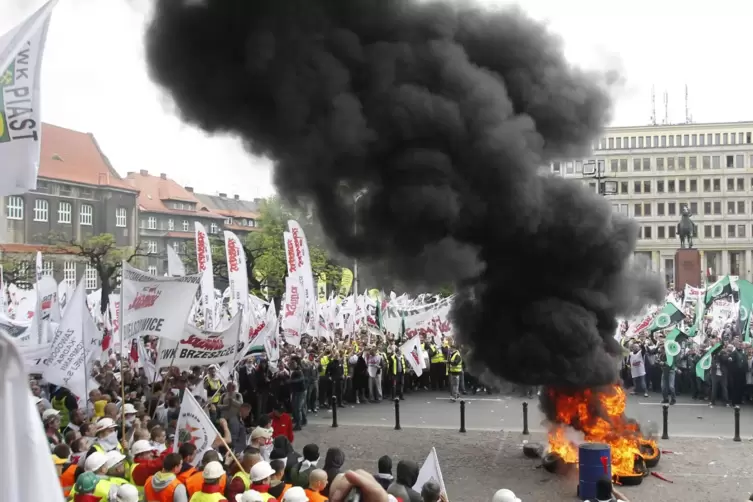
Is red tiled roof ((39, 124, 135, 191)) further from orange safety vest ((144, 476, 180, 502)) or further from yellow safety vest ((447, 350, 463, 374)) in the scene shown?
orange safety vest ((144, 476, 180, 502))

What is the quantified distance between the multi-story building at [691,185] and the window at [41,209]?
6335cm

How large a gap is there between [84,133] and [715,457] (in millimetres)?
69857

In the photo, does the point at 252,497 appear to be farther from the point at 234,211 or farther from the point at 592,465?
the point at 234,211

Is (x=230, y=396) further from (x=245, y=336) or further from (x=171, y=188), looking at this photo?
(x=171, y=188)

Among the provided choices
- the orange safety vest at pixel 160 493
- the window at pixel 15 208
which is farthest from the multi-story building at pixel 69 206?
the orange safety vest at pixel 160 493

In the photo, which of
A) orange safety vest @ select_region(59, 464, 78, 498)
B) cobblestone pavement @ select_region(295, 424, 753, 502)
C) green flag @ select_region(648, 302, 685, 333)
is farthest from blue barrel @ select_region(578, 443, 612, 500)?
green flag @ select_region(648, 302, 685, 333)

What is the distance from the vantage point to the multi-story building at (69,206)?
58656 mm

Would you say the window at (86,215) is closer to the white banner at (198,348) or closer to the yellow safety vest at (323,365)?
the yellow safety vest at (323,365)

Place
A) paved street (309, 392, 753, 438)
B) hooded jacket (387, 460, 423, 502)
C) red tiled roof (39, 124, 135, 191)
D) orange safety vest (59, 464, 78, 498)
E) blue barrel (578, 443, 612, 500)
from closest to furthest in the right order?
hooded jacket (387, 460, 423, 502)
orange safety vest (59, 464, 78, 498)
blue barrel (578, 443, 612, 500)
paved street (309, 392, 753, 438)
red tiled roof (39, 124, 135, 191)

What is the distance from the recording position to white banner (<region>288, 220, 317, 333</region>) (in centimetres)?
1822

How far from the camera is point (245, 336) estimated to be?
14.9m

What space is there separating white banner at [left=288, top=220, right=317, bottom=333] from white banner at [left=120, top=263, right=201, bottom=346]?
24.1 ft

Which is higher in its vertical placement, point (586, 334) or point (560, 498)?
point (586, 334)

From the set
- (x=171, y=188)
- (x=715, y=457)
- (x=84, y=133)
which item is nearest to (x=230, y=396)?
(x=715, y=457)
